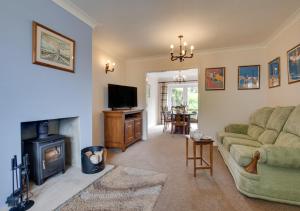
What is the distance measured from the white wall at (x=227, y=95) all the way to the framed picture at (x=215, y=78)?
0.33 ft

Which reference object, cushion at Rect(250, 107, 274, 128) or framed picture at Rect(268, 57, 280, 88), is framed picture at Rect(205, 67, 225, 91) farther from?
cushion at Rect(250, 107, 274, 128)

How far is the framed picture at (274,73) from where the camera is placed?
342cm

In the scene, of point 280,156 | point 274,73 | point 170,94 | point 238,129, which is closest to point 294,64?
point 274,73

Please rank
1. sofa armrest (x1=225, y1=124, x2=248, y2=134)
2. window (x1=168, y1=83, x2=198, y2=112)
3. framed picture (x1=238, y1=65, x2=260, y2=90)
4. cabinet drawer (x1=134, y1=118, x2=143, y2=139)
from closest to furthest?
1. sofa armrest (x1=225, y1=124, x2=248, y2=134)
2. framed picture (x1=238, y1=65, x2=260, y2=90)
3. cabinet drawer (x1=134, y1=118, x2=143, y2=139)
4. window (x1=168, y1=83, x2=198, y2=112)

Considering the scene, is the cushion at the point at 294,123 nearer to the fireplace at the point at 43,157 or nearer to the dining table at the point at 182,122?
the fireplace at the point at 43,157

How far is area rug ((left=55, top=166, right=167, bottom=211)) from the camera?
186 cm

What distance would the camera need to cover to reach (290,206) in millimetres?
1878

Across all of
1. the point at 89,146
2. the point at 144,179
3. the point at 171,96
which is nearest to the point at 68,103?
the point at 89,146

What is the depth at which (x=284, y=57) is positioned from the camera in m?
3.16

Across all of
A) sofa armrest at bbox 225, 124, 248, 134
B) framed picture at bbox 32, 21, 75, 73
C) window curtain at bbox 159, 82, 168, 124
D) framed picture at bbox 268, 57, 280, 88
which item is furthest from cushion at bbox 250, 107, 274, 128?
window curtain at bbox 159, 82, 168, 124

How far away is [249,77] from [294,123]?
2230 mm

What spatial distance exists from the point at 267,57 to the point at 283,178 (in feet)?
10.1

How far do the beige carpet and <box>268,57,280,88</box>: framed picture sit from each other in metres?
1.93

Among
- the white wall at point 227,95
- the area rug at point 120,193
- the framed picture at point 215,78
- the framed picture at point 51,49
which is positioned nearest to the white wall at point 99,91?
the framed picture at point 51,49
